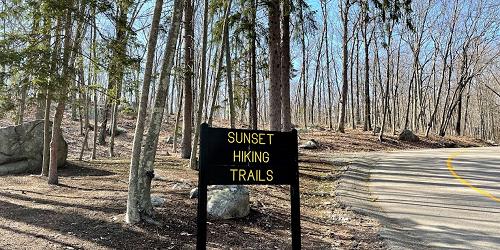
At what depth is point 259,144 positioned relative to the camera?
16.7 ft

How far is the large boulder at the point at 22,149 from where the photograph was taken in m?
11.2

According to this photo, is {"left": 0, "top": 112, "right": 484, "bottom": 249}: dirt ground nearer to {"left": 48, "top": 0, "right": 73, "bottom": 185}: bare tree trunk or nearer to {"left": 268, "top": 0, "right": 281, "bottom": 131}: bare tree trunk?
{"left": 48, "top": 0, "right": 73, "bottom": 185}: bare tree trunk

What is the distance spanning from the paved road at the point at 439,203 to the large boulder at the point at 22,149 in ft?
31.1

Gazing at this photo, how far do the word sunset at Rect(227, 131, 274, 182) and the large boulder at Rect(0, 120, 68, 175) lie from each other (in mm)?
8653

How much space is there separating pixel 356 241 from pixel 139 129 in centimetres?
397

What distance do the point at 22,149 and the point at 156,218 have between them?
7.19m

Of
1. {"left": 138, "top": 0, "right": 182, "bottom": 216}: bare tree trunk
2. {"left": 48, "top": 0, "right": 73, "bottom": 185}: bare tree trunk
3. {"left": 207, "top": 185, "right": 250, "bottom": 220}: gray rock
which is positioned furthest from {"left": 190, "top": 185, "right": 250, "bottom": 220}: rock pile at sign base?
{"left": 48, "top": 0, "right": 73, "bottom": 185}: bare tree trunk

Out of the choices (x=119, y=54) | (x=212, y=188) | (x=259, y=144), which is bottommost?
(x=212, y=188)

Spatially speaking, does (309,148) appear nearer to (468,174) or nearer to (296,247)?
(468,174)

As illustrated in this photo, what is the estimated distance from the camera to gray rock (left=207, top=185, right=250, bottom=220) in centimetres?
688

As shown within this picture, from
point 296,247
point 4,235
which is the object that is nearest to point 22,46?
point 4,235

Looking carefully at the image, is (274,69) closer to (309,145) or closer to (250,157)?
(250,157)

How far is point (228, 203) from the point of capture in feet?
22.7

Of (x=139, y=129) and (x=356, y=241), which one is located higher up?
(x=139, y=129)
